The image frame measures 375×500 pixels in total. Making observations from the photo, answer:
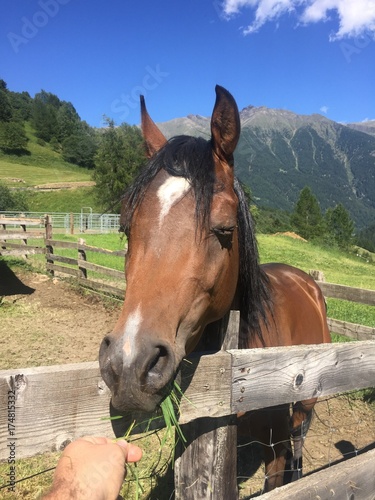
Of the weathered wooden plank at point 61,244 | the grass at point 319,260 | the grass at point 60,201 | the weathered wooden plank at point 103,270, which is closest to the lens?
the weathered wooden plank at point 103,270

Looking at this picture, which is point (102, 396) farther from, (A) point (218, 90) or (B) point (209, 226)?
(A) point (218, 90)

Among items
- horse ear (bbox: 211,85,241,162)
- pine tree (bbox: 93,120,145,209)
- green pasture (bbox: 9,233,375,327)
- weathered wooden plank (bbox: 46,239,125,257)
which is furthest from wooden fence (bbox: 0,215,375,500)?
weathered wooden plank (bbox: 46,239,125,257)

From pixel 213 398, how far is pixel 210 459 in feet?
1.28

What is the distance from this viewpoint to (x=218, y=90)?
1.83 metres

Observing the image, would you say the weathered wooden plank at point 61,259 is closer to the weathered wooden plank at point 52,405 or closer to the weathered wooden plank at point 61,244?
the weathered wooden plank at point 61,244

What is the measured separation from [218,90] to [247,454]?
4049 millimetres

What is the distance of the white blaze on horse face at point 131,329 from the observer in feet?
4.25

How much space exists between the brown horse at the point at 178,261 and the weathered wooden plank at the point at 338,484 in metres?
0.83

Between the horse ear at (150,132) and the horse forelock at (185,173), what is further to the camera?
the horse ear at (150,132)

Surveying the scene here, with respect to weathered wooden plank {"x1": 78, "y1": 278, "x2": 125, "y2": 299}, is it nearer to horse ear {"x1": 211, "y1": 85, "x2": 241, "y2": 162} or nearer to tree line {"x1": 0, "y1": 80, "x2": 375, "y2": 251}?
horse ear {"x1": 211, "y1": 85, "x2": 241, "y2": 162}

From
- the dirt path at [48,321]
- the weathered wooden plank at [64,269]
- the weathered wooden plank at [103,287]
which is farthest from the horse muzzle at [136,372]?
the weathered wooden plank at [64,269]

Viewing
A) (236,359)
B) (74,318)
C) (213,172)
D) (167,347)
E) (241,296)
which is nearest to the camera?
(167,347)

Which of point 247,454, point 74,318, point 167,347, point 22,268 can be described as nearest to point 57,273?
point 22,268

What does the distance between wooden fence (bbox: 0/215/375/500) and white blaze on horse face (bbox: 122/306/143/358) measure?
17 cm
